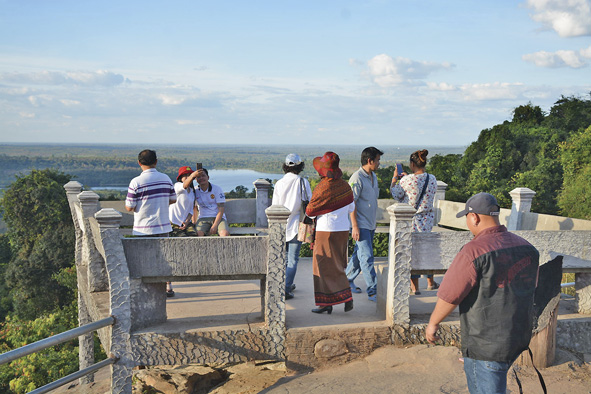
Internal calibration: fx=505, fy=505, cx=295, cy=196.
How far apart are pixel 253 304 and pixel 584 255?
403 centimetres

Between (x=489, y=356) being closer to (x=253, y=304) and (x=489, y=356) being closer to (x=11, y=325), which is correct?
(x=253, y=304)

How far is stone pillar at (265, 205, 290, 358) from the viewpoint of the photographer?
5.34 meters

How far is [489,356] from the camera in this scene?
3264 mm

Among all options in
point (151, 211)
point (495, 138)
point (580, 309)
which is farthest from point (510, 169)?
point (151, 211)

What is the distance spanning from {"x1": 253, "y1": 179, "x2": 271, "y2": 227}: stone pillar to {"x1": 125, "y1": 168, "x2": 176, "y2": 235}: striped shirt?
3.79 m

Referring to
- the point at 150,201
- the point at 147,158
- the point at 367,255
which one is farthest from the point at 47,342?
the point at 367,255

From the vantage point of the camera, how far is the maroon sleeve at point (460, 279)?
3.20m

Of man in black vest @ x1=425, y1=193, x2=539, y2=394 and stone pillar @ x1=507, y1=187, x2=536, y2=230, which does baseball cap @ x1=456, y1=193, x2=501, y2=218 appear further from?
stone pillar @ x1=507, y1=187, x2=536, y2=230

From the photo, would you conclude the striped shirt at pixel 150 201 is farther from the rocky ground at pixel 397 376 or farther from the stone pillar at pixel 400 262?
the stone pillar at pixel 400 262

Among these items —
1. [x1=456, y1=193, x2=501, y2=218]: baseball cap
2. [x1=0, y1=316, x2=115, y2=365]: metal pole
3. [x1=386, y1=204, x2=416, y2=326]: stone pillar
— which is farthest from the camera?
[x1=386, y1=204, x2=416, y2=326]: stone pillar

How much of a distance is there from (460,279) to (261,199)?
6882 mm

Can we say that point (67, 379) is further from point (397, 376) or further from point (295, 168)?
point (295, 168)

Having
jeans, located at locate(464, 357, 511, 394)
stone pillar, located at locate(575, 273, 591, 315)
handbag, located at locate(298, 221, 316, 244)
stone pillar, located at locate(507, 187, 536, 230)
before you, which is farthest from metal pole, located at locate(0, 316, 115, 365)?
stone pillar, located at locate(507, 187, 536, 230)

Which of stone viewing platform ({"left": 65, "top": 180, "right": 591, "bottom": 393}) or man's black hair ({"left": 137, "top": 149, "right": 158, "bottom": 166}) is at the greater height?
man's black hair ({"left": 137, "top": 149, "right": 158, "bottom": 166})
